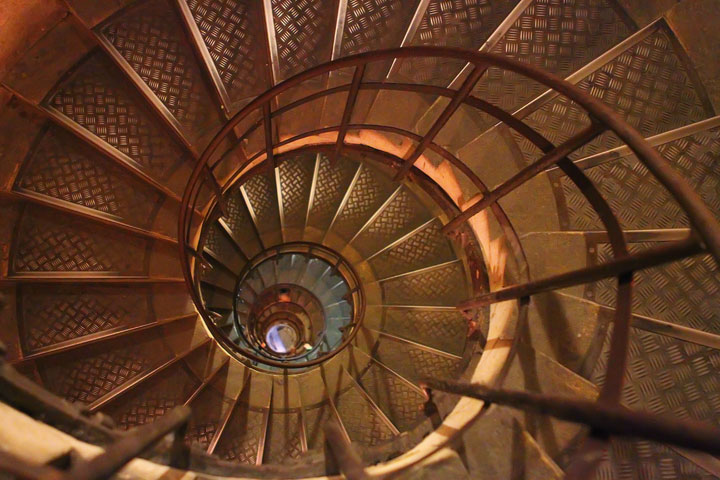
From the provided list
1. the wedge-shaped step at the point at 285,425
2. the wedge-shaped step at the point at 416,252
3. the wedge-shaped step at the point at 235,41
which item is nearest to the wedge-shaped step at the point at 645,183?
the wedge-shaped step at the point at 416,252

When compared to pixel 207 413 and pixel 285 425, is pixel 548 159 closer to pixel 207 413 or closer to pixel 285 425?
pixel 285 425

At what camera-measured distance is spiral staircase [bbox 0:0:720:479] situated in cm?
203

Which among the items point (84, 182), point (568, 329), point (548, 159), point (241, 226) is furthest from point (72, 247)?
point (568, 329)

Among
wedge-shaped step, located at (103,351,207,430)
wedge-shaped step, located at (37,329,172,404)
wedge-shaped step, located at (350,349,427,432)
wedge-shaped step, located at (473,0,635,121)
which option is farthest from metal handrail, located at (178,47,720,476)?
wedge-shaped step, located at (350,349,427,432)

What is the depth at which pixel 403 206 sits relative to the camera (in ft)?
14.8

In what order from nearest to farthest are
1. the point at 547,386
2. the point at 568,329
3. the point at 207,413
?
the point at 547,386 < the point at 568,329 < the point at 207,413

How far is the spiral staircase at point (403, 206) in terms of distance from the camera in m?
2.03

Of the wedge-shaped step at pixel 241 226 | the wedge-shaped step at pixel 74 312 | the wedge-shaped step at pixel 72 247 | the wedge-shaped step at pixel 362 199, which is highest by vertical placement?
the wedge-shaped step at pixel 241 226

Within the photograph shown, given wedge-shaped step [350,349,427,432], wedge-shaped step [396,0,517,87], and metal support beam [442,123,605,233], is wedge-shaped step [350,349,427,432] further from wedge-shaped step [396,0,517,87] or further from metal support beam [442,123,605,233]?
wedge-shaped step [396,0,517,87]

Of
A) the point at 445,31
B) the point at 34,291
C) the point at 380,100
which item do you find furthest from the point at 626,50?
the point at 34,291

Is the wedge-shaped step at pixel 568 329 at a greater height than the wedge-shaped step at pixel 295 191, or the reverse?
the wedge-shaped step at pixel 295 191

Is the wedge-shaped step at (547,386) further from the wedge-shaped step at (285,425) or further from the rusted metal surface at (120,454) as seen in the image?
the wedge-shaped step at (285,425)

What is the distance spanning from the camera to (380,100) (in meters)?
3.21

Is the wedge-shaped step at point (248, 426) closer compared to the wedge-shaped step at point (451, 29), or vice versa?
the wedge-shaped step at point (451, 29)
